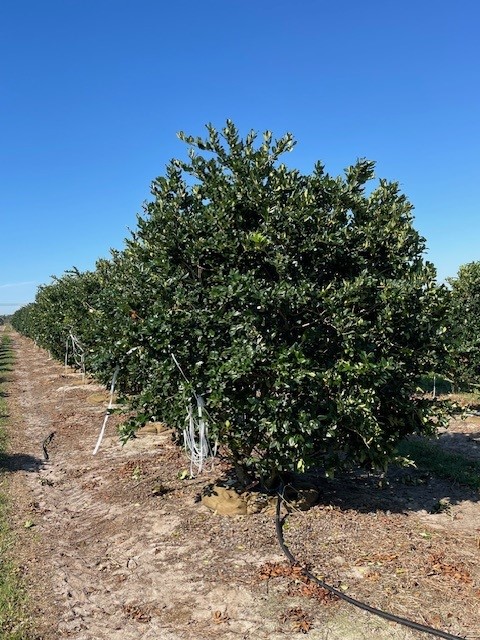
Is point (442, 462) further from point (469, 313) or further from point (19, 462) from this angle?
point (19, 462)

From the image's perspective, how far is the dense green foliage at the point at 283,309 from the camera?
17.6 ft

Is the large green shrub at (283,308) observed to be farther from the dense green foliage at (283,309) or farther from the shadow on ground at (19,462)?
the shadow on ground at (19,462)

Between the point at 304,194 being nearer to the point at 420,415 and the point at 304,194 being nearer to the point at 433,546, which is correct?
the point at 420,415

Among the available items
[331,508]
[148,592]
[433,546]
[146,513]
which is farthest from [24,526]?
[433,546]

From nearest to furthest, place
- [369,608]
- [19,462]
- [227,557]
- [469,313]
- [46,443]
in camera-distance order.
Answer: [369,608]
[227,557]
[19,462]
[46,443]
[469,313]

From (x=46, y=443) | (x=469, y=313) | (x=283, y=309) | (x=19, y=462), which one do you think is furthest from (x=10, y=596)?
(x=469, y=313)

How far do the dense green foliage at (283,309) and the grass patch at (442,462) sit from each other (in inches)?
102

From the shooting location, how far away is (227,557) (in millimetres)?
5391

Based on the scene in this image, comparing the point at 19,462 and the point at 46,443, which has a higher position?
the point at 46,443

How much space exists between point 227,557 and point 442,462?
5.21m

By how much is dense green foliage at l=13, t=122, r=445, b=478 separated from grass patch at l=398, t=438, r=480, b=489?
102 inches

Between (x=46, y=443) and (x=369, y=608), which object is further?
(x=46, y=443)

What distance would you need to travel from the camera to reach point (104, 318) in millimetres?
7336

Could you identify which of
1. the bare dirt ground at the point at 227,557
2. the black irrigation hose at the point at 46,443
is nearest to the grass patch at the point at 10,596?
the bare dirt ground at the point at 227,557
